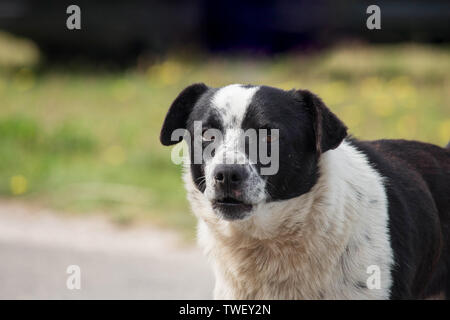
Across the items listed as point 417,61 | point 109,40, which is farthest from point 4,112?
point 417,61

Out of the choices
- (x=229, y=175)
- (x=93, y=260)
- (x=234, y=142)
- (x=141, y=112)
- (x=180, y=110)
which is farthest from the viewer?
(x=141, y=112)

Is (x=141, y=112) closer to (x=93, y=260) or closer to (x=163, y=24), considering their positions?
(x=163, y=24)

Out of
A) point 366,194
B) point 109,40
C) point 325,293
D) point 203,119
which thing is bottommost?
point 325,293

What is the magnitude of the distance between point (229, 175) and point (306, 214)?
449mm

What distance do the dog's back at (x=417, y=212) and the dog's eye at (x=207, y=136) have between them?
2.66 ft

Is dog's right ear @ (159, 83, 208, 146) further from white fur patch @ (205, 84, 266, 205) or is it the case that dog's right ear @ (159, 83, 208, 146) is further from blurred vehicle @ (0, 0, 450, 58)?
blurred vehicle @ (0, 0, 450, 58)

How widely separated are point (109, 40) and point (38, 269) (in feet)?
25.3

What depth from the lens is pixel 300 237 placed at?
131 inches

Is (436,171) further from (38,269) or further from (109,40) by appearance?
(109,40)

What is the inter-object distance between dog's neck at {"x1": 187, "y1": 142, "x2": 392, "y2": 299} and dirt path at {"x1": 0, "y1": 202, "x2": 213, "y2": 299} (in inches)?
54.4

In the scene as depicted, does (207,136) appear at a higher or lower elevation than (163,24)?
lower

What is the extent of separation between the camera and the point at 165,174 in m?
7.42

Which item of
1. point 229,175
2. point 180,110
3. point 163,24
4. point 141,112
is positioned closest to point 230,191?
point 229,175

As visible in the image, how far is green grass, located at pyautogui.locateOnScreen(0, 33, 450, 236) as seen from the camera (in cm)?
682
